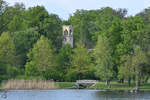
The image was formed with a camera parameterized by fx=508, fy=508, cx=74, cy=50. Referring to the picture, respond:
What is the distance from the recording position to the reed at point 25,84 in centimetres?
6844

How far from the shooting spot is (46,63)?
274ft

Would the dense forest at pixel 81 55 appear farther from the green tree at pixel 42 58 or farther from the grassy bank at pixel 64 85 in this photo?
the grassy bank at pixel 64 85

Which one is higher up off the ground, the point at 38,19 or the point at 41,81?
the point at 38,19

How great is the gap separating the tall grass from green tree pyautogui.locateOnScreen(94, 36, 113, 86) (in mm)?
8886

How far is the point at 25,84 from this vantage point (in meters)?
69.4

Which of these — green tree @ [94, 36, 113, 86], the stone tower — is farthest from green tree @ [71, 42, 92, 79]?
the stone tower

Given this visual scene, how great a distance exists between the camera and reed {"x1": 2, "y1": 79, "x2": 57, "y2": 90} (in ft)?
225

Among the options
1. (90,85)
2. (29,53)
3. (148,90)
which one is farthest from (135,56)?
(29,53)

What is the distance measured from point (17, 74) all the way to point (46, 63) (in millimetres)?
6717

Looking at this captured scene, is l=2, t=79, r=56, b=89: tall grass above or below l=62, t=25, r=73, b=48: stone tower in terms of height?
below

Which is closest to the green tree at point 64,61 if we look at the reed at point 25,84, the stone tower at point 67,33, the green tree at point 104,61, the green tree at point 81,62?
the green tree at point 81,62

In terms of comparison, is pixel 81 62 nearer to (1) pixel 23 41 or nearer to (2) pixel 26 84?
(1) pixel 23 41

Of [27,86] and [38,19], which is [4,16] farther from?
[38,19]

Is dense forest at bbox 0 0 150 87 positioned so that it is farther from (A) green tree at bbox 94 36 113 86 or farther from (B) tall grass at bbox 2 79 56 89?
(B) tall grass at bbox 2 79 56 89
